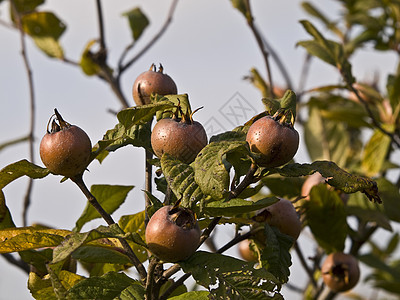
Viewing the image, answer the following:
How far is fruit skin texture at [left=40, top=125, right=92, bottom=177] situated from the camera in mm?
869

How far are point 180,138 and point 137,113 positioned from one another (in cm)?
9

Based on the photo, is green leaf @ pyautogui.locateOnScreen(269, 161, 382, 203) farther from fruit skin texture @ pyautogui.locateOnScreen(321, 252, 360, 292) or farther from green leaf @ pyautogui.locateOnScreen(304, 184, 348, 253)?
fruit skin texture @ pyautogui.locateOnScreen(321, 252, 360, 292)

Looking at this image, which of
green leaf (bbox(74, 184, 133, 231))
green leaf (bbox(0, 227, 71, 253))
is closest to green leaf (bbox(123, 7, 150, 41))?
green leaf (bbox(74, 184, 133, 231))

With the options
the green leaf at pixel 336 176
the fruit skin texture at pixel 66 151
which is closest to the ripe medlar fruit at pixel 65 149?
the fruit skin texture at pixel 66 151

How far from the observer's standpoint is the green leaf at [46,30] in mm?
2482

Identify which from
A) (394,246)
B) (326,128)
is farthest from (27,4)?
(394,246)

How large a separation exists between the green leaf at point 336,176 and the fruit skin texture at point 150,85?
0.30 meters

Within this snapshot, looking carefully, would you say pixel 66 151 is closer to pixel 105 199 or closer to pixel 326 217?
pixel 105 199

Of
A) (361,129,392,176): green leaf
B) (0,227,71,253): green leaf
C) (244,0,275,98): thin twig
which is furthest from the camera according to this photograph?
(361,129,392,176): green leaf

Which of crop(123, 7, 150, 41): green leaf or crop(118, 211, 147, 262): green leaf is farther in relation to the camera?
crop(123, 7, 150, 41): green leaf

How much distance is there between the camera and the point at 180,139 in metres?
0.89

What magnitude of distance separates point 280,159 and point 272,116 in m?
0.08

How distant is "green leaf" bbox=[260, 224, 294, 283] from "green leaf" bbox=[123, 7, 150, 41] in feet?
5.07

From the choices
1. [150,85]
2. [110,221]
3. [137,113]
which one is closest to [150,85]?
[150,85]
